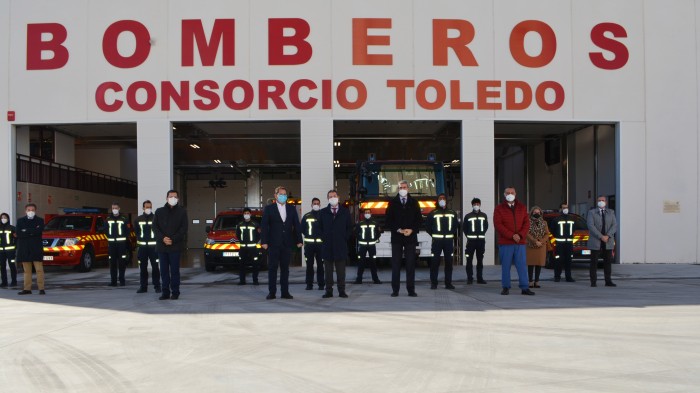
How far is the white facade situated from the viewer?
66.7 feet

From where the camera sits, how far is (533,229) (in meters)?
13.9

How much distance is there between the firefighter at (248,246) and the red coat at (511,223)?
520 centimetres

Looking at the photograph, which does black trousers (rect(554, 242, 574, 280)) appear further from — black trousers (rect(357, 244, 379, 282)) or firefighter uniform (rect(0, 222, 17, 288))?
firefighter uniform (rect(0, 222, 17, 288))

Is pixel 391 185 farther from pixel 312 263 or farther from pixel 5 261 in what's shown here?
pixel 5 261

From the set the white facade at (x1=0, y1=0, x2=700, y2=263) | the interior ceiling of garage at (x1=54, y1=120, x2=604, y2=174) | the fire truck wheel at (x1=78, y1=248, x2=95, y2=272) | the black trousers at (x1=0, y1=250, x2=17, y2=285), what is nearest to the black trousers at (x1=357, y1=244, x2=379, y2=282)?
the white facade at (x1=0, y1=0, x2=700, y2=263)

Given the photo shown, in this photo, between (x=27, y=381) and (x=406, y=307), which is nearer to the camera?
(x=27, y=381)

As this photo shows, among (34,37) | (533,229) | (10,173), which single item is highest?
(34,37)

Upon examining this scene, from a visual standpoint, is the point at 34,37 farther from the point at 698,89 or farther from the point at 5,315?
the point at 698,89

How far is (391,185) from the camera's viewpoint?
18062mm

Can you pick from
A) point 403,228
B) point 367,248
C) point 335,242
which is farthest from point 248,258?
point 403,228

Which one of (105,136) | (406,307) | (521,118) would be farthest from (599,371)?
(105,136)

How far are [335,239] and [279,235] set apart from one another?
96 centimetres

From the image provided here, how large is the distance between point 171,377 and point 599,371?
12.0 feet

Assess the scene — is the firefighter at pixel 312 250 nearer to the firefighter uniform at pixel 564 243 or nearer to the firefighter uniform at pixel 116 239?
the firefighter uniform at pixel 116 239
